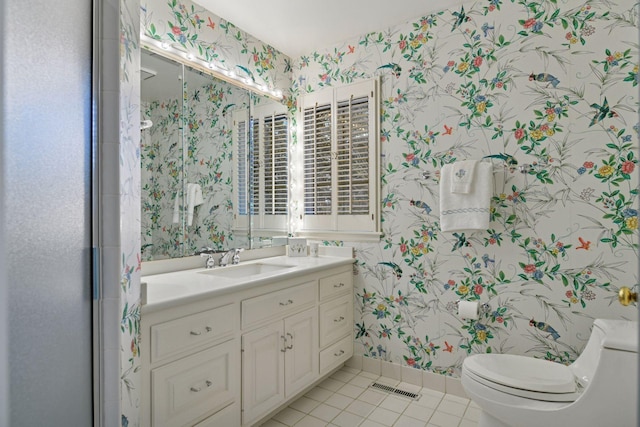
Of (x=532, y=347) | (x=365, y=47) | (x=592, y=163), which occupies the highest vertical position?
(x=365, y=47)

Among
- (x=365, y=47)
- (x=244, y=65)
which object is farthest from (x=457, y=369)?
(x=244, y=65)

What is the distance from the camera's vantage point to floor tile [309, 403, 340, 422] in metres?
2.07

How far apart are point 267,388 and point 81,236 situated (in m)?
1.63

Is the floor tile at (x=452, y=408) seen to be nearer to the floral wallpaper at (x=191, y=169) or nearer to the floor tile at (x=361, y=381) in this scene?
the floor tile at (x=361, y=381)

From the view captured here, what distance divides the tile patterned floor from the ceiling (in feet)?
8.37

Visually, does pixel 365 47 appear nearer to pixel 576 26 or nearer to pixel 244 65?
pixel 244 65

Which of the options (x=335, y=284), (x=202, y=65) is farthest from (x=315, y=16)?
(x=335, y=284)

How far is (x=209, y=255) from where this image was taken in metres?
2.29

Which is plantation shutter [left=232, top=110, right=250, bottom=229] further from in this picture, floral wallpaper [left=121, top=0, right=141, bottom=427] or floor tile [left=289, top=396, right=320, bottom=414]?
floral wallpaper [left=121, top=0, right=141, bottom=427]

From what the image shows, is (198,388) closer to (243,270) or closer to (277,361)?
(277,361)

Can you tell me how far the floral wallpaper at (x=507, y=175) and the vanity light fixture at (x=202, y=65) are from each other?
69cm

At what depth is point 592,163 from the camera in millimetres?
1937

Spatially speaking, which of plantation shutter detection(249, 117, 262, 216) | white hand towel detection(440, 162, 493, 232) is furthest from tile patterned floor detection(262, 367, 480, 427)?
plantation shutter detection(249, 117, 262, 216)

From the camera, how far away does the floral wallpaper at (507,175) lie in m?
1.90
